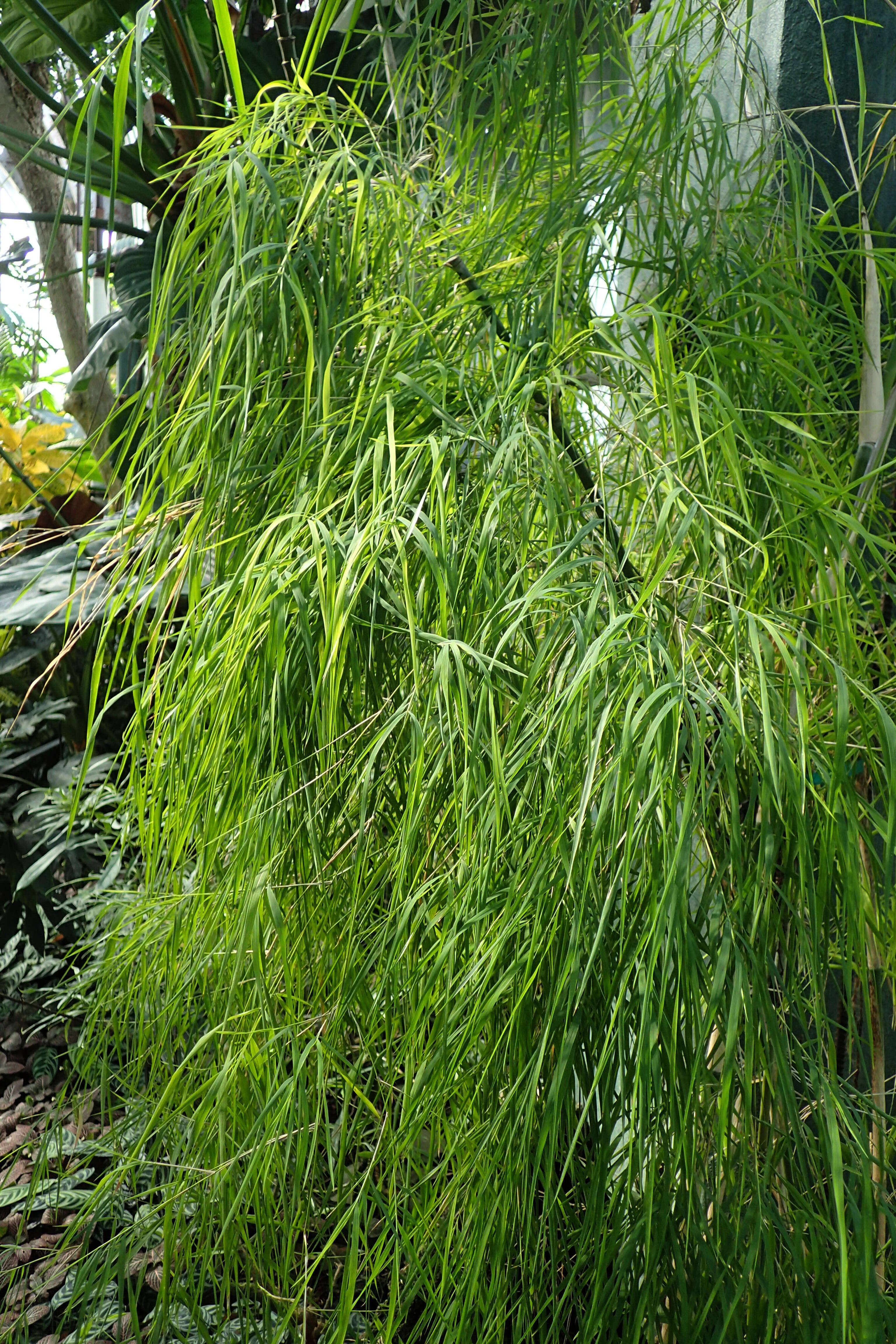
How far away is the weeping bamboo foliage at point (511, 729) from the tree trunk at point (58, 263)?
1619 millimetres

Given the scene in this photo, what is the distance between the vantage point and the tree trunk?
2.40 metres

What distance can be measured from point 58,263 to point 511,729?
8.22ft

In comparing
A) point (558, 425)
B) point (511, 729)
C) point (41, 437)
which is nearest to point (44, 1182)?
point (511, 729)

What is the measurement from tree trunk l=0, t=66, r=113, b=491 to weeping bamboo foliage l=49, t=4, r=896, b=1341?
5.31 feet

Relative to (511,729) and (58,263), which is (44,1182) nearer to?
(511,729)

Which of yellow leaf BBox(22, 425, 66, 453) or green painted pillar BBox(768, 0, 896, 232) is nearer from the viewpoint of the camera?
Result: green painted pillar BBox(768, 0, 896, 232)

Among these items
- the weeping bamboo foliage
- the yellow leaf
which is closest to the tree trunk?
the yellow leaf

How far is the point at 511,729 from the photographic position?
640 millimetres

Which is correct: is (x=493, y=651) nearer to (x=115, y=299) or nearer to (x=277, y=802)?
(x=277, y=802)

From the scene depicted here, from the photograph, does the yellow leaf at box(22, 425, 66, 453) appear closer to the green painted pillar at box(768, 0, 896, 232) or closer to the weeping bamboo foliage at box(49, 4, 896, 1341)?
the weeping bamboo foliage at box(49, 4, 896, 1341)

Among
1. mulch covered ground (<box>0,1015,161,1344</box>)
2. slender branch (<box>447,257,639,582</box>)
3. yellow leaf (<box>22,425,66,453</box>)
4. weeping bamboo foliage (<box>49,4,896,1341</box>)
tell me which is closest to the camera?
weeping bamboo foliage (<box>49,4,896,1341</box>)

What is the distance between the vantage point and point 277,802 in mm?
648

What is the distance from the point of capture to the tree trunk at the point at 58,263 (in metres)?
2.40

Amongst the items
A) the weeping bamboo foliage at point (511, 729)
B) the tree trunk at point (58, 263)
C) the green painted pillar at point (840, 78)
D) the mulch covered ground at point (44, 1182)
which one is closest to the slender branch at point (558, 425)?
the weeping bamboo foliage at point (511, 729)
